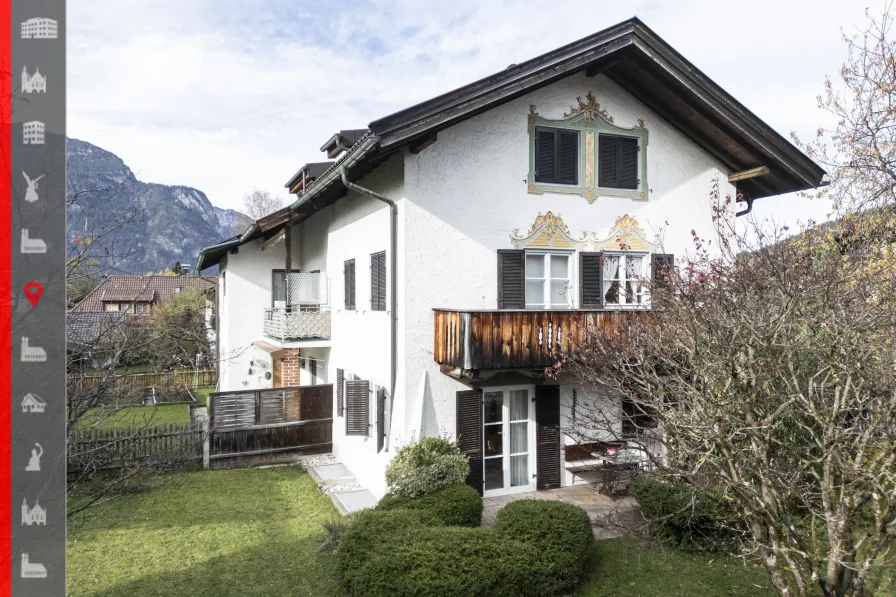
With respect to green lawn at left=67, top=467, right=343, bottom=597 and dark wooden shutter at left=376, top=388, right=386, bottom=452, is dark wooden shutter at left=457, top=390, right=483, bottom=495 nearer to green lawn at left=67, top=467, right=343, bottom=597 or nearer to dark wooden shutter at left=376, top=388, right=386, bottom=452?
dark wooden shutter at left=376, top=388, right=386, bottom=452

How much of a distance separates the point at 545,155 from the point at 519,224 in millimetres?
1598

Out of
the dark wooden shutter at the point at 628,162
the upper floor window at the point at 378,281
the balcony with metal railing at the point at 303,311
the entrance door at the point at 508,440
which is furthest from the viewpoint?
the balcony with metal railing at the point at 303,311

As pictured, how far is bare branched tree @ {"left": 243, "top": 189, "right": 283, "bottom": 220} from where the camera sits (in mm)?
50500

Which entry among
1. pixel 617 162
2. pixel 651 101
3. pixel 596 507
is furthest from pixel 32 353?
pixel 651 101

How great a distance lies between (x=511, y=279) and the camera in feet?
37.7

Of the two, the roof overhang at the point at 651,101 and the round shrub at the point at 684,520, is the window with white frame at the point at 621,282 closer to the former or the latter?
the roof overhang at the point at 651,101

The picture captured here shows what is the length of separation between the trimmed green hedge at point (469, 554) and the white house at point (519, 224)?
268cm

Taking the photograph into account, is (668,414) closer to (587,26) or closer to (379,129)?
(379,129)

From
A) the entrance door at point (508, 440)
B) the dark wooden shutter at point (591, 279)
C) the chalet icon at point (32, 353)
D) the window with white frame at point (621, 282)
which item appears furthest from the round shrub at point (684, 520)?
the chalet icon at point (32, 353)

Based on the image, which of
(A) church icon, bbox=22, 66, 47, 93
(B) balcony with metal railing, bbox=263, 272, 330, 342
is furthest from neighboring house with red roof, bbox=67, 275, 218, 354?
(B) balcony with metal railing, bbox=263, 272, 330, 342

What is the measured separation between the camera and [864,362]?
5.85 meters

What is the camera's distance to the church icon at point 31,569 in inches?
162

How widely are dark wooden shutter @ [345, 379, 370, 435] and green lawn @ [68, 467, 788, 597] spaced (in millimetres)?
1555

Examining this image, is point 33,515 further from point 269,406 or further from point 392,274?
point 269,406
